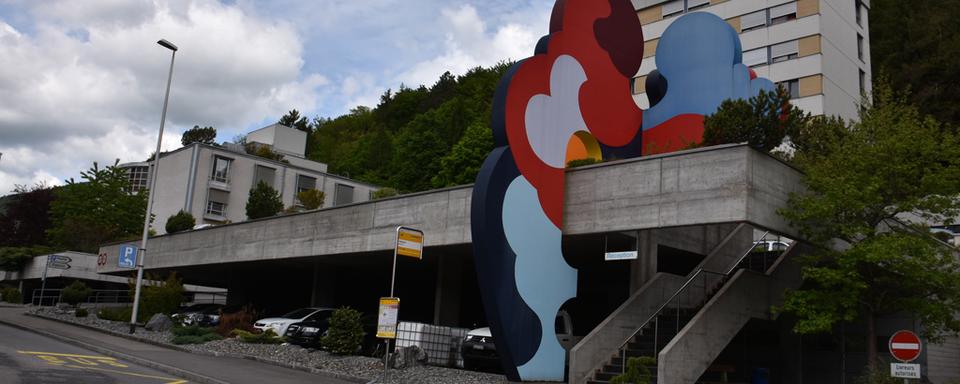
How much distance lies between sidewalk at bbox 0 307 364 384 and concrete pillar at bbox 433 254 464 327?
6170mm

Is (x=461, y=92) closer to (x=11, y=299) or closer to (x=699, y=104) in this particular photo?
(x=11, y=299)

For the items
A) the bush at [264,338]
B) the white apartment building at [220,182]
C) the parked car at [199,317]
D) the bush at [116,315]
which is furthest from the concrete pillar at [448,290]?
the white apartment building at [220,182]

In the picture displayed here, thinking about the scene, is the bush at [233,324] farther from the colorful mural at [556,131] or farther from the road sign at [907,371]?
the road sign at [907,371]

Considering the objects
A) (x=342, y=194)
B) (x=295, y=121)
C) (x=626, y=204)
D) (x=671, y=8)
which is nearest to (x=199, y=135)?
(x=295, y=121)

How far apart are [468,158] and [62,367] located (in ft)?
126

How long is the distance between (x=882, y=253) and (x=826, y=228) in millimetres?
1847

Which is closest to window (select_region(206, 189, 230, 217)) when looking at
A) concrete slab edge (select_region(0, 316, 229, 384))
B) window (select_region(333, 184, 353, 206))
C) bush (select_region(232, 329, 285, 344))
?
window (select_region(333, 184, 353, 206))

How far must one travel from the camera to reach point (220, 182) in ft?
181

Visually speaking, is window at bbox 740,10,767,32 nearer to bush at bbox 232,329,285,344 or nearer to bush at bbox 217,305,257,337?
bush at bbox 217,305,257,337

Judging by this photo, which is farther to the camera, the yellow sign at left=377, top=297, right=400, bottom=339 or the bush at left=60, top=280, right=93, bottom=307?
the bush at left=60, top=280, right=93, bottom=307

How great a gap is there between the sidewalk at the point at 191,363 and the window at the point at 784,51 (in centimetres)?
3517

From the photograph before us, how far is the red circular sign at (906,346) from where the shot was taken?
13.0 metres

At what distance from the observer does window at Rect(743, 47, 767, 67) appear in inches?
1767

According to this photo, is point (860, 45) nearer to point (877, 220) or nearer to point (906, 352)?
point (877, 220)
